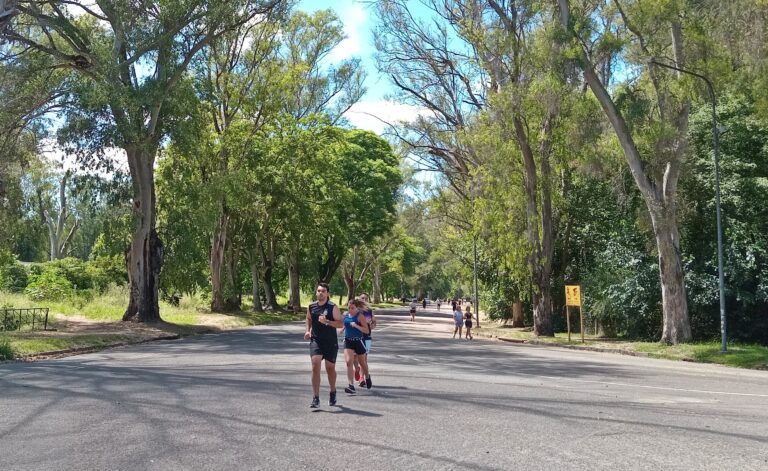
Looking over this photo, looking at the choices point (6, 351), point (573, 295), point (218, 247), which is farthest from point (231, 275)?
point (6, 351)

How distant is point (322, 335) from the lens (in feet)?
29.4

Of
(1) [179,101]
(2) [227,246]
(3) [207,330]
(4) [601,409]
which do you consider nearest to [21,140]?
(1) [179,101]

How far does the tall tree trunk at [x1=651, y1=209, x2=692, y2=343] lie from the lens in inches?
897

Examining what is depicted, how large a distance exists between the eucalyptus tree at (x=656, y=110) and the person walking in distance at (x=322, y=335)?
15636mm

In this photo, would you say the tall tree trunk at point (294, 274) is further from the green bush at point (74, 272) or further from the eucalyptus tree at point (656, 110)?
the eucalyptus tree at point (656, 110)

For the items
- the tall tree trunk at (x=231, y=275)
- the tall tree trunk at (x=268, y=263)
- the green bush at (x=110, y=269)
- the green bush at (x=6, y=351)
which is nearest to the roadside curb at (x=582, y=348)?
the tall tree trunk at (x=231, y=275)

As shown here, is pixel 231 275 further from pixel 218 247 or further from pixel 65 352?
pixel 65 352

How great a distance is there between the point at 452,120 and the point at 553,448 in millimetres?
30838

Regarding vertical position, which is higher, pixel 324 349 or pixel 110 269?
pixel 110 269

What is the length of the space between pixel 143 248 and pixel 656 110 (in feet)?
68.5

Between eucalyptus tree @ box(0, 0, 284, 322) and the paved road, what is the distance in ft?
37.6

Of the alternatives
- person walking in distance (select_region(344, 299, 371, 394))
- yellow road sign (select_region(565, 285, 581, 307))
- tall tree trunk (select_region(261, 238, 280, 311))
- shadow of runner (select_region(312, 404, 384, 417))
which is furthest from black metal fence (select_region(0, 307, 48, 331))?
tall tree trunk (select_region(261, 238, 280, 311))

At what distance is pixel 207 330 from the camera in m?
29.9

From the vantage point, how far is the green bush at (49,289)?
3607cm
